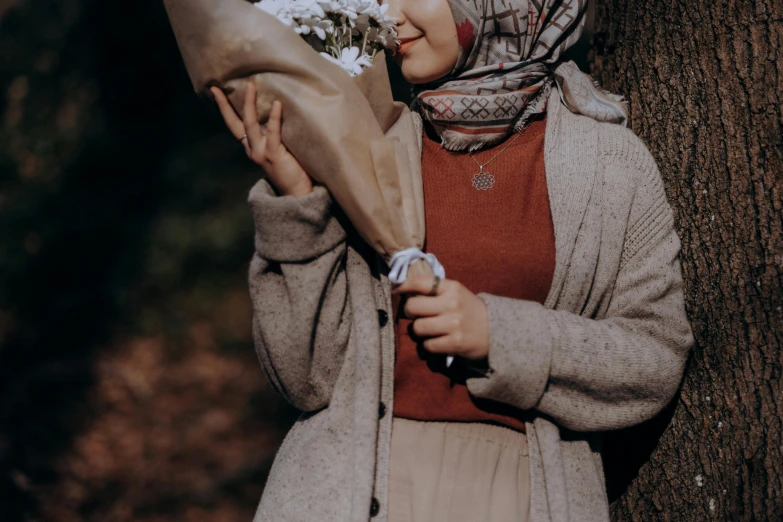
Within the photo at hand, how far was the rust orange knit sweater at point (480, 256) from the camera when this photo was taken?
1.74 metres

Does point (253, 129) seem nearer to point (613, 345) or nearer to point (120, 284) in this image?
point (613, 345)

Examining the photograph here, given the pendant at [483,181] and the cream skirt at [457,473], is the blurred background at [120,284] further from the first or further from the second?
the pendant at [483,181]

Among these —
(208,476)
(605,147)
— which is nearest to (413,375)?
(605,147)

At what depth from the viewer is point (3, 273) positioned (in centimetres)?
485

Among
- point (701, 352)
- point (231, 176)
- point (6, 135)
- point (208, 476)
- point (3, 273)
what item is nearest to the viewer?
point (701, 352)

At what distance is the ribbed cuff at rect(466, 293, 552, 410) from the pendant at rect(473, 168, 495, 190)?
31 centimetres

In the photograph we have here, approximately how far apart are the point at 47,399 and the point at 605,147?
4.03 meters

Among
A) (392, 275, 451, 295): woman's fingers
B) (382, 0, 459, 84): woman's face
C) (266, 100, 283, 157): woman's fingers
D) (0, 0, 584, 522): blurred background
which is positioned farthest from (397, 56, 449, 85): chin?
(0, 0, 584, 522): blurred background

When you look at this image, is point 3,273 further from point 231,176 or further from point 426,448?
point 426,448

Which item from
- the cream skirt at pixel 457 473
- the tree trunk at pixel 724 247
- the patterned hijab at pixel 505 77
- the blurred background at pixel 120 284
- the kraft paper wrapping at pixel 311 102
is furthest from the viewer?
the blurred background at pixel 120 284

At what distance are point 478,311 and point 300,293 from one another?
1.25 ft

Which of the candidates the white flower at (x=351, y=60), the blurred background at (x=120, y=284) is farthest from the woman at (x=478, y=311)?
the blurred background at (x=120, y=284)

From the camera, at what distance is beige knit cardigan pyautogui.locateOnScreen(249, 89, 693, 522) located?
163 cm

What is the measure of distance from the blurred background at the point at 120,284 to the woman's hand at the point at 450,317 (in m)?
3.11
